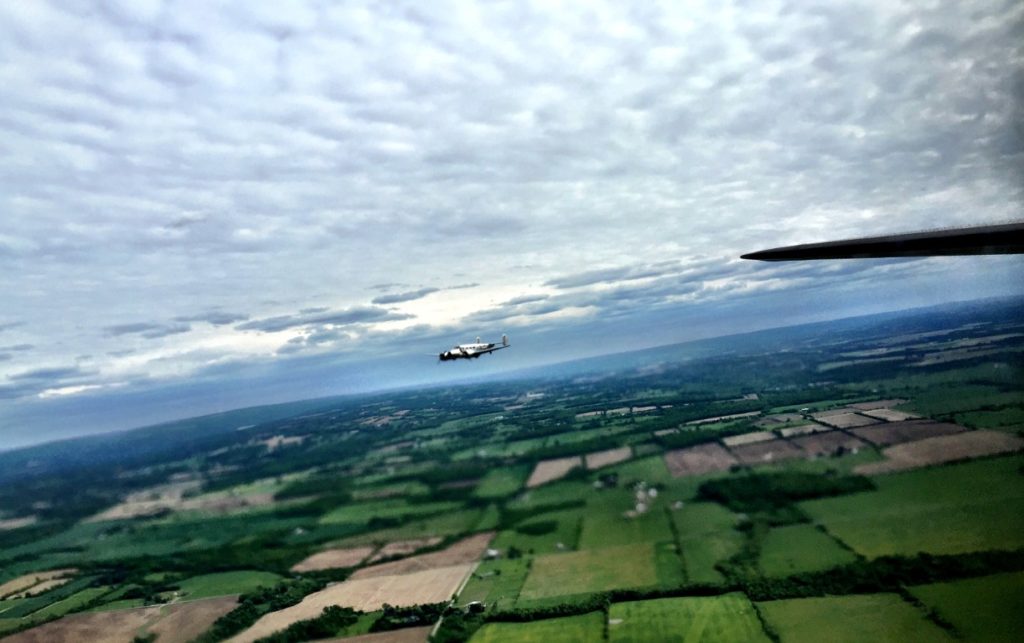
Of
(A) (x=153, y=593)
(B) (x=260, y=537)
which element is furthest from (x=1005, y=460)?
(A) (x=153, y=593)

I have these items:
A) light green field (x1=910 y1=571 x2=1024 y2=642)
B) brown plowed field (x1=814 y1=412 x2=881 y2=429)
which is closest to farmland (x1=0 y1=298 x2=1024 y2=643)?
light green field (x1=910 y1=571 x2=1024 y2=642)

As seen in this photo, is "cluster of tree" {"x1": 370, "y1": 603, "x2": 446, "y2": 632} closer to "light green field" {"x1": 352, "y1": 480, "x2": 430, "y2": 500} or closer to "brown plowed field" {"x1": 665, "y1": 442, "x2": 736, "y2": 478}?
"light green field" {"x1": 352, "y1": 480, "x2": 430, "y2": 500}

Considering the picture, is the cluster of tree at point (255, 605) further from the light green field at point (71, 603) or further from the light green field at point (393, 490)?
the light green field at point (71, 603)

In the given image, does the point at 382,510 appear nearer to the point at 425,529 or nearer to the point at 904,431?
the point at 425,529

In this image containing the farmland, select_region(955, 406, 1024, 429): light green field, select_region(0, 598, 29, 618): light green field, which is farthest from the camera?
select_region(0, 598, 29, 618): light green field

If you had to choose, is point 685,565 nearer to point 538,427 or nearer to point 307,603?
point 307,603

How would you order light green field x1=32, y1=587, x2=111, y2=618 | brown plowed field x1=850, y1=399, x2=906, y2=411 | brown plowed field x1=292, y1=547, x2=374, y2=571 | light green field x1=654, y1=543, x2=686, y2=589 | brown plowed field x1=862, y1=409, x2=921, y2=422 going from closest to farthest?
light green field x1=654, y1=543, x2=686, y2=589 → light green field x1=32, y1=587, x2=111, y2=618 → brown plowed field x1=292, y1=547, x2=374, y2=571 → brown plowed field x1=862, y1=409, x2=921, y2=422 → brown plowed field x1=850, y1=399, x2=906, y2=411
